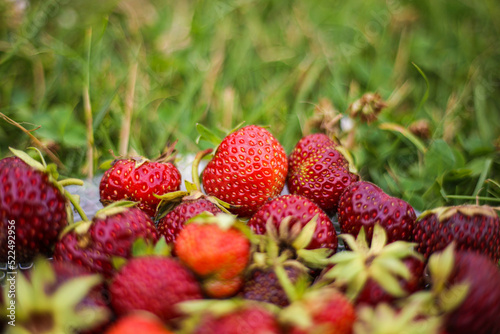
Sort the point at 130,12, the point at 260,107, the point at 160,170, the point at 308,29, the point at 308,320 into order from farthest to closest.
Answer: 1. the point at 308,29
2. the point at 130,12
3. the point at 260,107
4. the point at 160,170
5. the point at 308,320

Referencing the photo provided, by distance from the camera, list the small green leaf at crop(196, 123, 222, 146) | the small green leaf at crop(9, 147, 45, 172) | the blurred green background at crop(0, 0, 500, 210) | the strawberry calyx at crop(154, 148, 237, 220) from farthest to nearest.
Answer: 1. the blurred green background at crop(0, 0, 500, 210)
2. the small green leaf at crop(196, 123, 222, 146)
3. the strawberry calyx at crop(154, 148, 237, 220)
4. the small green leaf at crop(9, 147, 45, 172)

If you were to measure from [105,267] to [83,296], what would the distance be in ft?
0.32

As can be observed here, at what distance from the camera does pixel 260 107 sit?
4.90ft

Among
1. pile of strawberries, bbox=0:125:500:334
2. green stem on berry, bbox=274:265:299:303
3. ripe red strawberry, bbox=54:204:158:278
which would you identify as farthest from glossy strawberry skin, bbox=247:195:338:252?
ripe red strawberry, bbox=54:204:158:278

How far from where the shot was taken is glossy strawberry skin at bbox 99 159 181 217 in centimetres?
87

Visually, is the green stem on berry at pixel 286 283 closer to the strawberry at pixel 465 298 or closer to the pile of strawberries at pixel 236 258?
the pile of strawberries at pixel 236 258

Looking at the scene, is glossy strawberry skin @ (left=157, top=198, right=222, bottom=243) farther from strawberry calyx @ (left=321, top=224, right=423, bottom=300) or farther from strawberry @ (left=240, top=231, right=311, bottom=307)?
strawberry calyx @ (left=321, top=224, right=423, bottom=300)

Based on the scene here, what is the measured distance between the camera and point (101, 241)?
693mm

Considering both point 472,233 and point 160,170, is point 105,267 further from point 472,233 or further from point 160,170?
point 472,233

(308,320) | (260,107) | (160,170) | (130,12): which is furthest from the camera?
(130,12)

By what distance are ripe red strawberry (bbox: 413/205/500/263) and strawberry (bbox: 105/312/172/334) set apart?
0.49 meters

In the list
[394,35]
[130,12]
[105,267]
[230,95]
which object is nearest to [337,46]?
[394,35]

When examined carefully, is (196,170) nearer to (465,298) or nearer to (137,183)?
(137,183)

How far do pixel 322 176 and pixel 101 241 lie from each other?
48 centimetres
